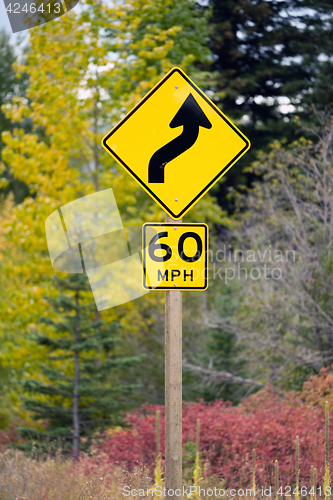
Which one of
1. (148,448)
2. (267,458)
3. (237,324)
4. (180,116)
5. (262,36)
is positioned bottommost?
(237,324)

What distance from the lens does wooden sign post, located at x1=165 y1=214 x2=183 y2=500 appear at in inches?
122

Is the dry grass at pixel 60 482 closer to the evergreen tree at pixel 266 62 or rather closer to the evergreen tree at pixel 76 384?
the evergreen tree at pixel 76 384

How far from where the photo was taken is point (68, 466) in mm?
5441

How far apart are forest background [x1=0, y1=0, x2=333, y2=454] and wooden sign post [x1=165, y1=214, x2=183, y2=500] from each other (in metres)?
5.40

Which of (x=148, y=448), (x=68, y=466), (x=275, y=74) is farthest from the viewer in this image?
(x=275, y=74)

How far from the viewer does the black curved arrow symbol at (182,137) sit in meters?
3.25

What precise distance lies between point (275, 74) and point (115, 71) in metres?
A: 7.42

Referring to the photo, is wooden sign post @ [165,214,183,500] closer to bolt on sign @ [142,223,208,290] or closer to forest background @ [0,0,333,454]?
bolt on sign @ [142,223,208,290]

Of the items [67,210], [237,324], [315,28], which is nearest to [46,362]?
[67,210]

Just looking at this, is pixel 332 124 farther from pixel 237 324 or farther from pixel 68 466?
pixel 68 466

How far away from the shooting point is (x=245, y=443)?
5.79 metres

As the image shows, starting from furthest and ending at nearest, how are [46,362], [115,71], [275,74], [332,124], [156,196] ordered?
[275,74]
[115,71]
[46,362]
[332,124]
[156,196]

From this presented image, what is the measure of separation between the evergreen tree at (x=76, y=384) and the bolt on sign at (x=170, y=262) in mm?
5588

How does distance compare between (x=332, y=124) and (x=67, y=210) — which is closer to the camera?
(x=332, y=124)
